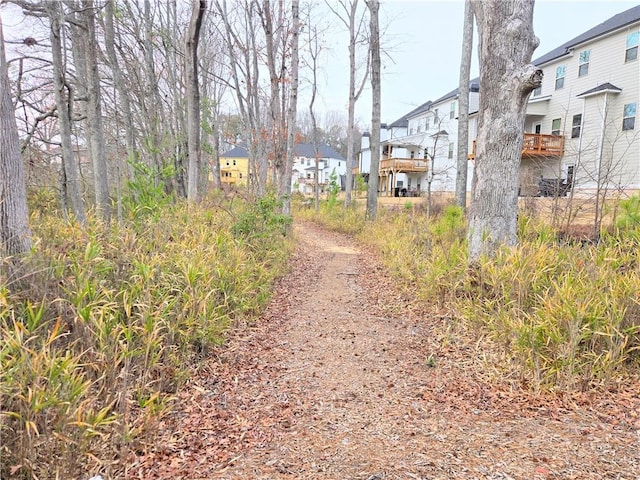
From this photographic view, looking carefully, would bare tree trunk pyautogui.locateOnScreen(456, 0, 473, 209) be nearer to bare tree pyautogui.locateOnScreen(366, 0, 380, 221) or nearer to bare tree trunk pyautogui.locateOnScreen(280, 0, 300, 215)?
bare tree pyautogui.locateOnScreen(366, 0, 380, 221)

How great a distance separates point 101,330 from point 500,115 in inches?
193

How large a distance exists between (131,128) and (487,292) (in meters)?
9.94

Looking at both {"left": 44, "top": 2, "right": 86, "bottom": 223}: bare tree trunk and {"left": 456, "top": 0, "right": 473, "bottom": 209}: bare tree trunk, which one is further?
{"left": 456, "top": 0, "right": 473, "bottom": 209}: bare tree trunk

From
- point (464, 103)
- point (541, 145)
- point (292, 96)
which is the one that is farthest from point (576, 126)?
point (292, 96)

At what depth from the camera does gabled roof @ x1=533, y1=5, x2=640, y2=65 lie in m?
14.5

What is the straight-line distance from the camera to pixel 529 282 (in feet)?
12.6

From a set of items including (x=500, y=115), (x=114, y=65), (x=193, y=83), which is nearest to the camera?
(x=500, y=115)

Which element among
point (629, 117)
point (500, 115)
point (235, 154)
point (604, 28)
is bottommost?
point (500, 115)

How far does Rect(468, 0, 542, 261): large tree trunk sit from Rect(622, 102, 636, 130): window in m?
13.8

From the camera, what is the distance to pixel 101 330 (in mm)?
2660

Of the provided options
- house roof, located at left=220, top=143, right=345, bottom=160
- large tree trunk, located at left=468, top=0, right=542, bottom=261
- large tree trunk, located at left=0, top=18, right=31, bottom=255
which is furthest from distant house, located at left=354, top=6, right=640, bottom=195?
house roof, located at left=220, top=143, right=345, bottom=160

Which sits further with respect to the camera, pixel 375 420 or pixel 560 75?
pixel 560 75

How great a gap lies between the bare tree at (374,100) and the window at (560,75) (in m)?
A: 12.0

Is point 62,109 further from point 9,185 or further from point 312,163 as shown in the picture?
point 312,163
